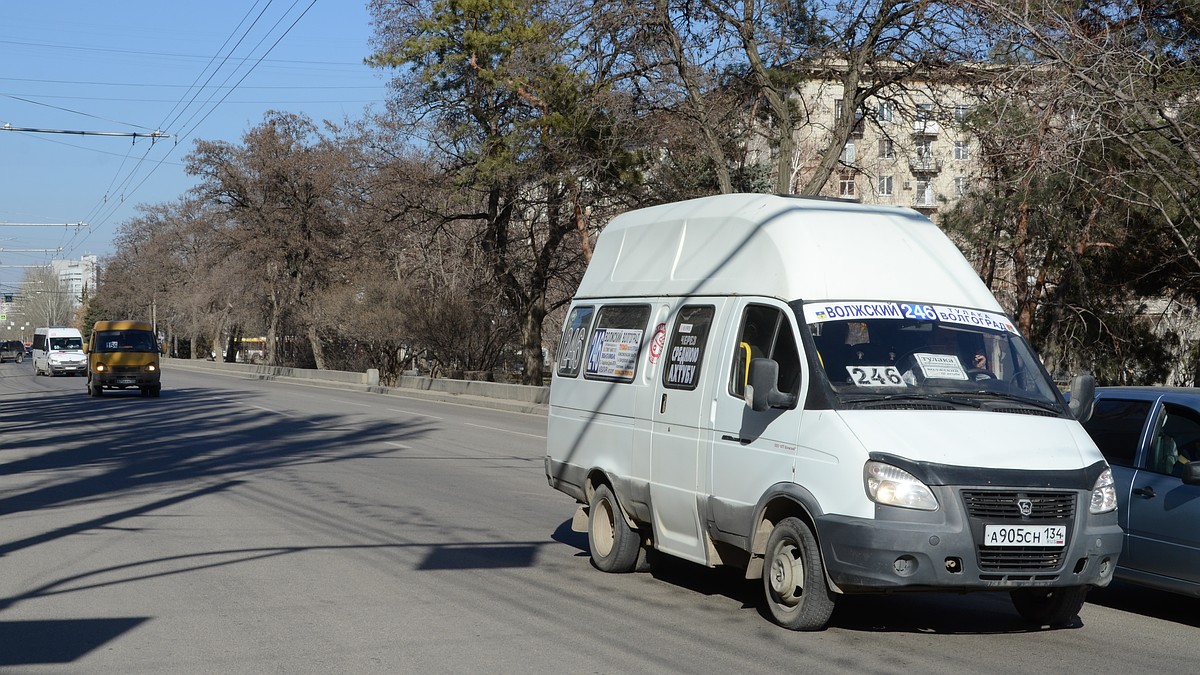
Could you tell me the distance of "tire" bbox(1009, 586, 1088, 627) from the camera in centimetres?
747

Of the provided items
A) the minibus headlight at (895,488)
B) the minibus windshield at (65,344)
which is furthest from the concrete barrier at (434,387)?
the minibus headlight at (895,488)

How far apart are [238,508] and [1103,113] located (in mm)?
12117

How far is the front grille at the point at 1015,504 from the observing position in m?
6.75

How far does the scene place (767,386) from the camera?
7359 mm

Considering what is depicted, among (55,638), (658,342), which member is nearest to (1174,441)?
(658,342)

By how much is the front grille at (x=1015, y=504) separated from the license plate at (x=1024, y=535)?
52 mm

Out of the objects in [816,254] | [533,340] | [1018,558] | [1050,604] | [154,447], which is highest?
[816,254]

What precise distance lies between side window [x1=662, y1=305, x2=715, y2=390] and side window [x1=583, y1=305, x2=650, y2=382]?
503 millimetres

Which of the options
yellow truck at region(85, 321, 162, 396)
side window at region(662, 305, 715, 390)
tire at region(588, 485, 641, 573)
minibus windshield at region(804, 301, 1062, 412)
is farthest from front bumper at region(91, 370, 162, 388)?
minibus windshield at region(804, 301, 1062, 412)

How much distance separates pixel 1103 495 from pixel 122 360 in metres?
36.8

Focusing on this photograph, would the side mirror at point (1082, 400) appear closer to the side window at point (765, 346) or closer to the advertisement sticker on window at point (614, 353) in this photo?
the side window at point (765, 346)

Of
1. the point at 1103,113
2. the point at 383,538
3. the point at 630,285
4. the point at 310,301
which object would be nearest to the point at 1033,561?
the point at 630,285

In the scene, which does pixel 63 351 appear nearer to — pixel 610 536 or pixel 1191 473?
pixel 610 536

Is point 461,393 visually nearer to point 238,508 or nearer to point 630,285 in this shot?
point 238,508
